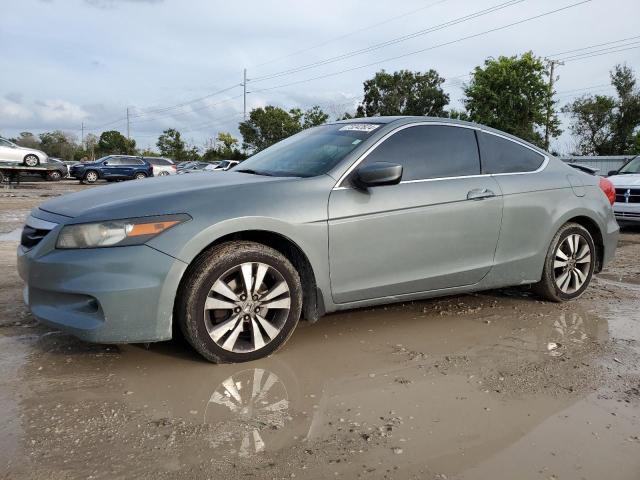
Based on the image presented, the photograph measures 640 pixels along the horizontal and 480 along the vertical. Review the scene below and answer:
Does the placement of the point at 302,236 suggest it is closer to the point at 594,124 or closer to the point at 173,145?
the point at 594,124

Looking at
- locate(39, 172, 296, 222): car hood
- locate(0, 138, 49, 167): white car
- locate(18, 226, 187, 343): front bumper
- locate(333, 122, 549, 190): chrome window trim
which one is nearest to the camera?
locate(18, 226, 187, 343): front bumper

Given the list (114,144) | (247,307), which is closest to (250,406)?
(247,307)

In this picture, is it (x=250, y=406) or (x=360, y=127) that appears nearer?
(x=250, y=406)

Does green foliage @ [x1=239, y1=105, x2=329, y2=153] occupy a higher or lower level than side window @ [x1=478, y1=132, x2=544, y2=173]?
higher

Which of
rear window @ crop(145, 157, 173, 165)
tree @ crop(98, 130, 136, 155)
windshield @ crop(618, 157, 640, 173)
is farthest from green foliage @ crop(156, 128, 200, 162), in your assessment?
windshield @ crop(618, 157, 640, 173)

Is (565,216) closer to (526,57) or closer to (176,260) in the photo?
(176,260)

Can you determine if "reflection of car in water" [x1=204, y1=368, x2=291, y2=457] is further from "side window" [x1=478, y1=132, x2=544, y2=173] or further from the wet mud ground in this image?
"side window" [x1=478, y1=132, x2=544, y2=173]

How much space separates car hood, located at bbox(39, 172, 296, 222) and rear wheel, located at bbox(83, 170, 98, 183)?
29197 mm

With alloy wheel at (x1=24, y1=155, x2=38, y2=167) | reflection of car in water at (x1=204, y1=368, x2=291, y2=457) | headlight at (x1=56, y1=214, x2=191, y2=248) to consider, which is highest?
alloy wheel at (x1=24, y1=155, x2=38, y2=167)

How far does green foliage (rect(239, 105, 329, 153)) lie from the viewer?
5675 cm

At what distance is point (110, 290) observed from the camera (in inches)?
120

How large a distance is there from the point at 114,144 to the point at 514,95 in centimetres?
6455

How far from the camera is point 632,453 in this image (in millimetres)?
2490

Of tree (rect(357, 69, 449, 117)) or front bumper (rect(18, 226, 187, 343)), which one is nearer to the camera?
front bumper (rect(18, 226, 187, 343))
